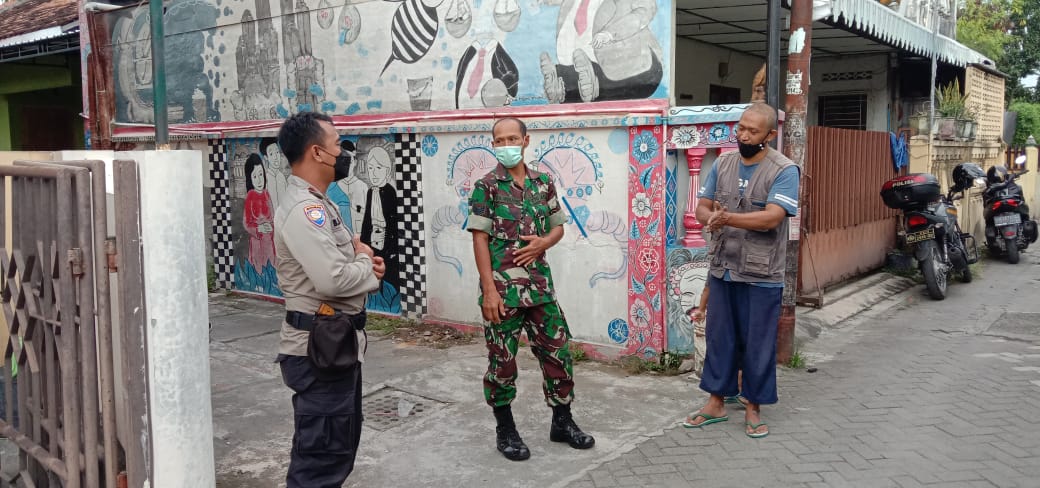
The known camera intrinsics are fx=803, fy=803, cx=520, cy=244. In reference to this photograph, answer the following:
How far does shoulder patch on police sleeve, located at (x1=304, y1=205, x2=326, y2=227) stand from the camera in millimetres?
3062

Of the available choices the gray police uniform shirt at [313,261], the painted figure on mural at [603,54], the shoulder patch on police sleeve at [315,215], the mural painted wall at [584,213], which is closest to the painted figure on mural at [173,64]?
the mural painted wall at [584,213]

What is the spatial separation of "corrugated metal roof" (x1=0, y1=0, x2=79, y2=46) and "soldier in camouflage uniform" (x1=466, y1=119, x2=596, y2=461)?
8.22m

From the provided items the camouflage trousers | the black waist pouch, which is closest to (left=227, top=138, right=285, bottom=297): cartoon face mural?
the camouflage trousers

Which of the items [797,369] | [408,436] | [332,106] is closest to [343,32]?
[332,106]

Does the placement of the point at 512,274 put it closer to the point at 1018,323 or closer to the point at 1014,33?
the point at 1018,323

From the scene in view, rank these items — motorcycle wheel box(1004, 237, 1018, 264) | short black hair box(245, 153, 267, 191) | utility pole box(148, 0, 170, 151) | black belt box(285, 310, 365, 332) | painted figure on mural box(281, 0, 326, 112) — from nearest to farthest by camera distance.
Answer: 1. black belt box(285, 310, 365, 332)
2. utility pole box(148, 0, 170, 151)
3. painted figure on mural box(281, 0, 326, 112)
4. short black hair box(245, 153, 267, 191)
5. motorcycle wheel box(1004, 237, 1018, 264)

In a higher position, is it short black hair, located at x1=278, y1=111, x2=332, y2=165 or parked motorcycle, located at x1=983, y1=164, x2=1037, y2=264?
short black hair, located at x1=278, y1=111, x2=332, y2=165

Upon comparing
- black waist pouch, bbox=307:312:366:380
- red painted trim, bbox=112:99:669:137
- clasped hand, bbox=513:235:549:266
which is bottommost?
black waist pouch, bbox=307:312:366:380

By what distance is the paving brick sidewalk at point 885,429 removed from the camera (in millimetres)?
3996

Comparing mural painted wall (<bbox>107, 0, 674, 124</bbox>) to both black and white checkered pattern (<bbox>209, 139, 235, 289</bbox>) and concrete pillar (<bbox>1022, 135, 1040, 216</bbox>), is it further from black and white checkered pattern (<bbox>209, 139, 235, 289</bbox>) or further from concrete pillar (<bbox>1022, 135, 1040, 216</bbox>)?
concrete pillar (<bbox>1022, 135, 1040, 216</bbox>)

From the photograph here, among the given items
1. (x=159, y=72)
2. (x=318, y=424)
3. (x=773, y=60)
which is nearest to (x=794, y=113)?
(x=773, y=60)

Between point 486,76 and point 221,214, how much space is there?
13.1 feet

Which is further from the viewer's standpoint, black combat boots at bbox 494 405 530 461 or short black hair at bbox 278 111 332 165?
black combat boots at bbox 494 405 530 461

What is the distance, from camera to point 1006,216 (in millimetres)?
10695
